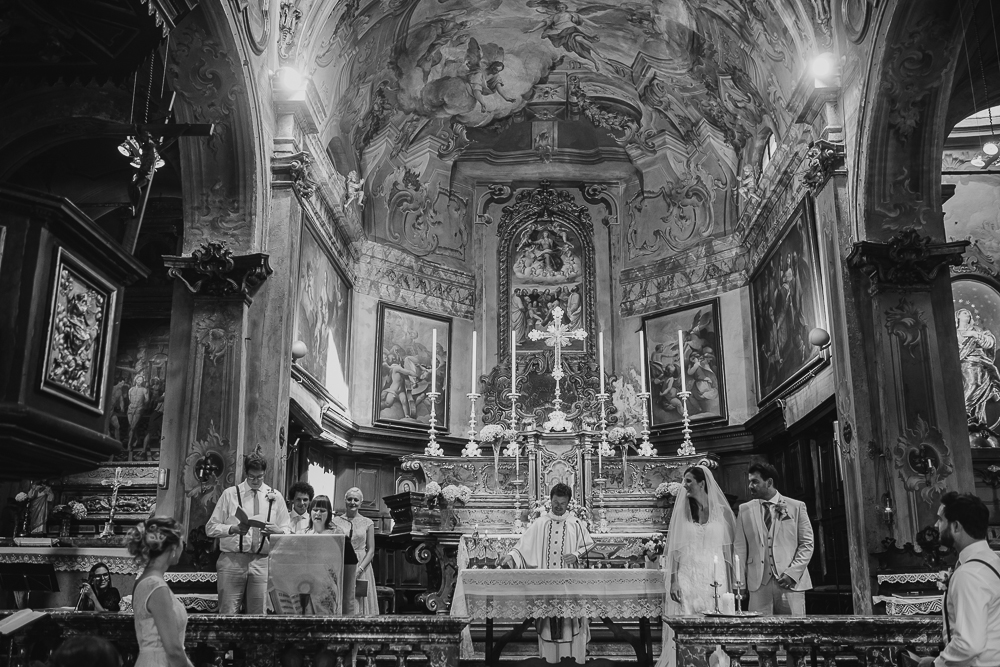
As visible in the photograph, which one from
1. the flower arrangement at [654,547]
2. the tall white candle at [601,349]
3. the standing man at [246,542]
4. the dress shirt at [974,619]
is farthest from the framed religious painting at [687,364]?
the dress shirt at [974,619]

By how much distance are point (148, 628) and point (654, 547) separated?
5.81 metres

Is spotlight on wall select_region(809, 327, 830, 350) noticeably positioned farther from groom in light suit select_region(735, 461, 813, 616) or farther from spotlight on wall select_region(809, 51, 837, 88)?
groom in light suit select_region(735, 461, 813, 616)

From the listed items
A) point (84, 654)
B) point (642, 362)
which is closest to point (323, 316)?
point (642, 362)

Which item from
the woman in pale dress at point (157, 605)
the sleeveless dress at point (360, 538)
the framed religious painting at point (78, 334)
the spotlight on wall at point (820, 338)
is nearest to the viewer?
the woman in pale dress at point (157, 605)

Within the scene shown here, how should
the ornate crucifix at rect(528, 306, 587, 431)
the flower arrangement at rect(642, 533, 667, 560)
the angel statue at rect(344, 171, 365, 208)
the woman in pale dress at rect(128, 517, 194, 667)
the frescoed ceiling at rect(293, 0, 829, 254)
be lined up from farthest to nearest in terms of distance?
the angel statue at rect(344, 171, 365, 208) < the ornate crucifix at rect(528, 306, 587, 431) < the frescoed ceiling at rect(293, 0, 829, 254) < the flower arrangement at rect(642, 533, 667, 560) < the woman in pale dress at rect(128, 517, 194, 667)

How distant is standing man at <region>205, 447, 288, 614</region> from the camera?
825 cm

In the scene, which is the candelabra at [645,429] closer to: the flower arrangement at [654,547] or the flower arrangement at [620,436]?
the flower arrangement at [620,436]

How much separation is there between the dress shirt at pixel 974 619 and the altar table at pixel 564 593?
333 cm

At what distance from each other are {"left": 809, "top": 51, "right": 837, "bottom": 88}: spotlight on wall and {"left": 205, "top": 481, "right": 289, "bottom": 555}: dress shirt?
7.90 m

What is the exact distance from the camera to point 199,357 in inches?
406

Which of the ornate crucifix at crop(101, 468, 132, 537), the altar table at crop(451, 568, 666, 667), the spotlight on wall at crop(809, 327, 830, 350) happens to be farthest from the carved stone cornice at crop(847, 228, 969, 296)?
the ornate crucifix at crop(101, 468, 132, 537)

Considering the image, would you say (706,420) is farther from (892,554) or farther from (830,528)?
(892,554)

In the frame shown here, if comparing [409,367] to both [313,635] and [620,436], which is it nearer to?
[620,436]

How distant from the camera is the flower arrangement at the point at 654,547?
8.71 m
